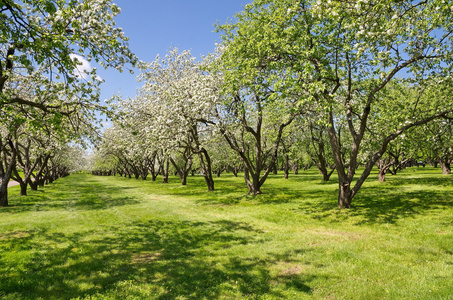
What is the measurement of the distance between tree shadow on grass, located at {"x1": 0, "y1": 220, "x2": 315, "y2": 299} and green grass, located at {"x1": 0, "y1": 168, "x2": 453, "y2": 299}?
4 cm

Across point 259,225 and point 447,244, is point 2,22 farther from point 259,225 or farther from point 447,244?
point 447,244

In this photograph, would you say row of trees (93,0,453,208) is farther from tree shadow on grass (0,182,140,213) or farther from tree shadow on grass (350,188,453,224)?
tree shadow on grass (0,182,140,213)

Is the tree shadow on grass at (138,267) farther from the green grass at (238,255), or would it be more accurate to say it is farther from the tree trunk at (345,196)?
the tree trunk at (345,196)

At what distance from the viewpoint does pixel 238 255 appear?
1007 centimetres

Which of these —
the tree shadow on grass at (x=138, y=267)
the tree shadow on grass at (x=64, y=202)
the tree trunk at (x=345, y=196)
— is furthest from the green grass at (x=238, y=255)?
the tree shadow on grass at (x=64, y=202)

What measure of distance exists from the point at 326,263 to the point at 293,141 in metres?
29.3

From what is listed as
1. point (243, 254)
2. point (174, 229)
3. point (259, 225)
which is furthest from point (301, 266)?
point (174, 229)

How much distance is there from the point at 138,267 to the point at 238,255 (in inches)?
141

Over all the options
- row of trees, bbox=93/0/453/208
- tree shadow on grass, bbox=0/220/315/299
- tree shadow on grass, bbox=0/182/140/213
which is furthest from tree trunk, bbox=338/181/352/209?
tree shadow on grass, bbox=0/182/140/213

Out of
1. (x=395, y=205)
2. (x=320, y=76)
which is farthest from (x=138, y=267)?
(x=395, y=205)

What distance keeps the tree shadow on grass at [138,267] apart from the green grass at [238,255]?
0.04 m

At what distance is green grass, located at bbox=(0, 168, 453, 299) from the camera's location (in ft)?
24.1

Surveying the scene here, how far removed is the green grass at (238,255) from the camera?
7.36 m

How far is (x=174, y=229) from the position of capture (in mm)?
14320
